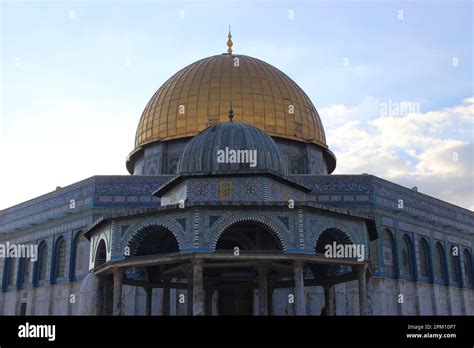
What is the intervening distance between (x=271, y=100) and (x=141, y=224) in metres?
13.8

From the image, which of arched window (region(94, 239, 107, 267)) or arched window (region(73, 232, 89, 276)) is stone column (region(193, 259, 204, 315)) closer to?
arched window (region(94, 239, 107, 267))

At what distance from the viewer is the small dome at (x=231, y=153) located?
59.5ft

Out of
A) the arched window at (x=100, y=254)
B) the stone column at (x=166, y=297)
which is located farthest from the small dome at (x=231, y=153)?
the stone column at (x=166, y=297)

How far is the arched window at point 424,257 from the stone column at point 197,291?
14749 millimetres

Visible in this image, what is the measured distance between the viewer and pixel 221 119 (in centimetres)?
2781

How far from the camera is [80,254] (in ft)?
84.8

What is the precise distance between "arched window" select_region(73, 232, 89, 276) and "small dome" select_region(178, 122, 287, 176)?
8375mm

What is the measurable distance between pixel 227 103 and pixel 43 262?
35.0 ft

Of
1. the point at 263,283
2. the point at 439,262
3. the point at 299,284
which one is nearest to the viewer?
the point at 299,284

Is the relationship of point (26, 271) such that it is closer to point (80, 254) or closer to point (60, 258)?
point (60, 258)

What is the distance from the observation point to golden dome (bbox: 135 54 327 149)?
92.1 feet

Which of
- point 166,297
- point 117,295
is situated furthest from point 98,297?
point 166,297
